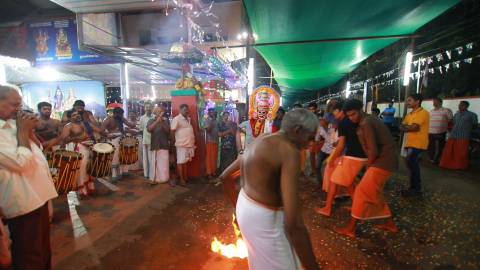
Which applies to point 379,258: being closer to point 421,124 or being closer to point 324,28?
point 421,124

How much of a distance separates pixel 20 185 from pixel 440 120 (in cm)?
929

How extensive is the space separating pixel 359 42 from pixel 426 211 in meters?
5.19

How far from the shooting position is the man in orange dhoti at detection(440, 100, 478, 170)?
22.3 feet

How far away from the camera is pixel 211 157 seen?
22.1 ft

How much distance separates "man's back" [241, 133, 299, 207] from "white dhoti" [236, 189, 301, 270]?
0.20 feet

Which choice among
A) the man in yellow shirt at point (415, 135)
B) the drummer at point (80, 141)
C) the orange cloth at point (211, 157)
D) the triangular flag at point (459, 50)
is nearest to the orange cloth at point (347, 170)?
the man in yellow shirt at point (415, 135)

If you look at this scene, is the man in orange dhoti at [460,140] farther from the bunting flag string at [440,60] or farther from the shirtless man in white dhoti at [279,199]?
the shirtless man in white dhoti at [279,199]

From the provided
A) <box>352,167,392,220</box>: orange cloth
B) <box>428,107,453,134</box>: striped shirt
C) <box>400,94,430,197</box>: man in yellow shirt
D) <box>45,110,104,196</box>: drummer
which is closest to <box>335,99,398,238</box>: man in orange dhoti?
<box>352,167,392,220</box>: orange cloth

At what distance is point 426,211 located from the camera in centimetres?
436

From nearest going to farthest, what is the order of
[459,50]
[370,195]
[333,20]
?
[370,195] < [333,20] < [459,50]

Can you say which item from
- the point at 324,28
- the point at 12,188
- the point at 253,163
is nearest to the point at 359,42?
the point at 324,28

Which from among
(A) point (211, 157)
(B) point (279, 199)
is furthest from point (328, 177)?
(B) point (279, 199)

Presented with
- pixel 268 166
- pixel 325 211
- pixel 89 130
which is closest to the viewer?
pixel 268 166

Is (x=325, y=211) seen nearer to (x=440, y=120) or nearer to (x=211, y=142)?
(x=211, y=142)
